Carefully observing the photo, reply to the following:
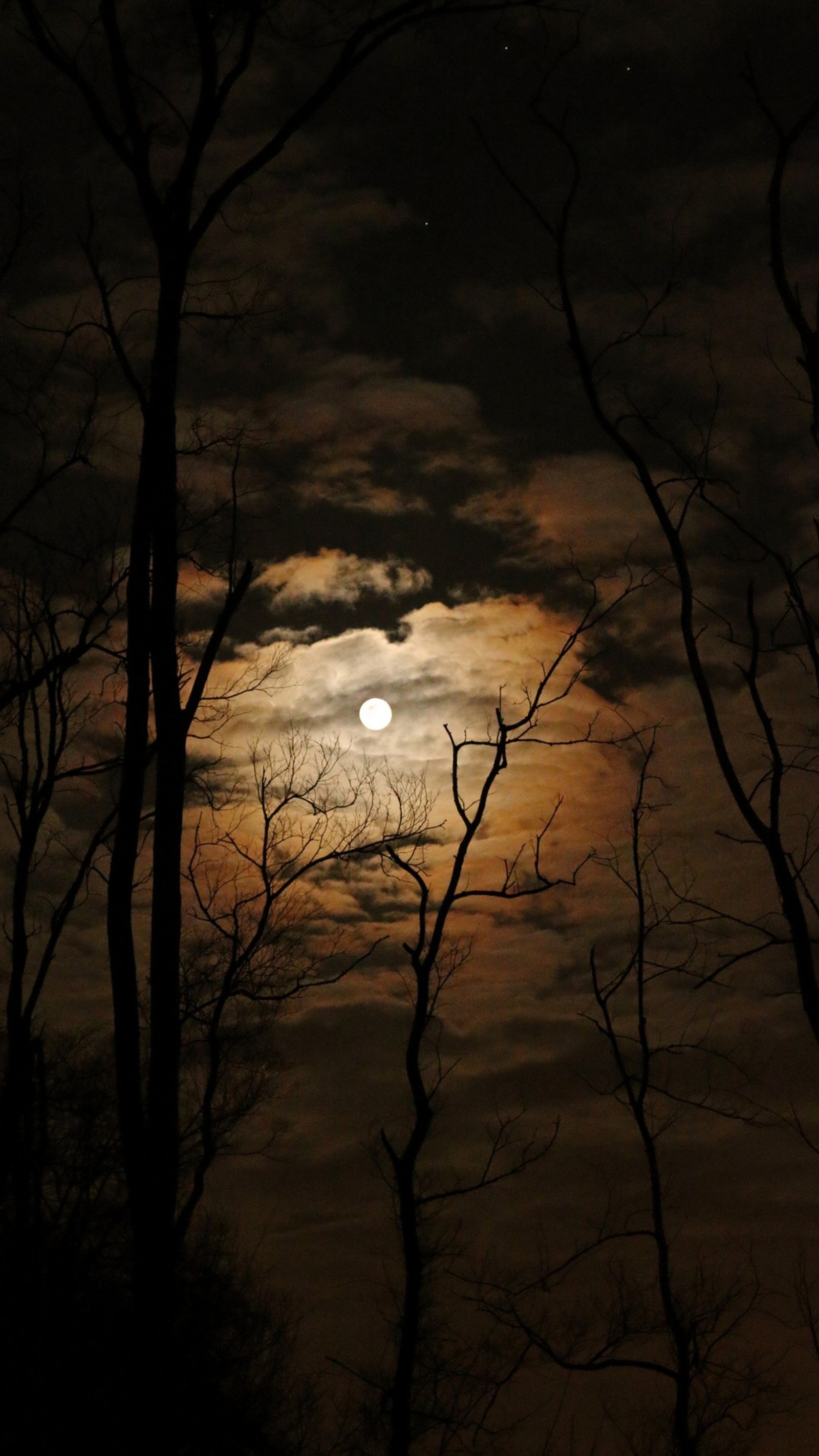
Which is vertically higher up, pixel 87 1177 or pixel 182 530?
pixel 182 530

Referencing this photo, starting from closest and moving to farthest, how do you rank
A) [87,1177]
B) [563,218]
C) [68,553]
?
[563,218] < [68,553] < [87,1177]

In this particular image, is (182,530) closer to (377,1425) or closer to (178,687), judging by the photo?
(178,687)

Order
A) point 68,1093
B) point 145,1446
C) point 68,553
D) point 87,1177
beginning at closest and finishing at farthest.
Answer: point 145,1446 < point 68,553 < point 87,1177 < point 68,1093

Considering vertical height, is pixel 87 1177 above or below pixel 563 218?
below

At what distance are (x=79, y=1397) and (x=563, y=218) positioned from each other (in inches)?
581

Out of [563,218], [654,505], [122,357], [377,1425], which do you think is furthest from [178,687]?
[377,1425]

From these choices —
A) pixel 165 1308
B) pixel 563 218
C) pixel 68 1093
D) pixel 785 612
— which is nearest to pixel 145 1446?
pixel 165 1308

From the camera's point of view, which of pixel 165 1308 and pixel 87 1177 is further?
pixel 87 1177

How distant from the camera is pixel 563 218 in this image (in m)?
7.02

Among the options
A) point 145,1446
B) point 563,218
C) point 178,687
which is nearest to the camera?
point 145,1446

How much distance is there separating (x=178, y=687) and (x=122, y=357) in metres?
2.56

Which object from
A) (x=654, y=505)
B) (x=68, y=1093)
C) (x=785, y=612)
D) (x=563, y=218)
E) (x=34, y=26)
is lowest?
(x=68, y=1093)

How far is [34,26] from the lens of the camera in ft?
25.8

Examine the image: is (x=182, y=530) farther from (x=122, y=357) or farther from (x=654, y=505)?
(x=654, y=505)
